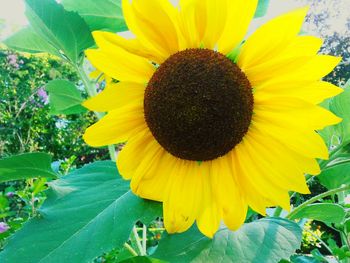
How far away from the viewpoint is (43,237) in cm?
71

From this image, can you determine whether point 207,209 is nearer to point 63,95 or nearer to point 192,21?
point 192,21

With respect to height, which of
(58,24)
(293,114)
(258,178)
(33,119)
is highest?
(58,24)

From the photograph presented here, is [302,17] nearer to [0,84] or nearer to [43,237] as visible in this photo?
[43,237]

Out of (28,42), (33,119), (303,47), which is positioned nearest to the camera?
(303,47)

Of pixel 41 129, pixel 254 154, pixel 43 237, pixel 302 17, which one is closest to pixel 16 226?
pixel 43 237

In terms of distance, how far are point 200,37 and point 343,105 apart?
26cm

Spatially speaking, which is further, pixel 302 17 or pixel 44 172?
pixel 44 172

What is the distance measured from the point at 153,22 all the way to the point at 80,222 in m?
Answer: 0.31

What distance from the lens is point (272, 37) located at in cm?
71

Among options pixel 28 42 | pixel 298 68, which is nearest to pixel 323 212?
pixel 298 68

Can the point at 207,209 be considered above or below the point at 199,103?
below

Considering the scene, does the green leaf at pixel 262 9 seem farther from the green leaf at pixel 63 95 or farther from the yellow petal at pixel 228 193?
the green leaf at pixel 63 95

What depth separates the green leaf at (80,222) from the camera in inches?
27.0

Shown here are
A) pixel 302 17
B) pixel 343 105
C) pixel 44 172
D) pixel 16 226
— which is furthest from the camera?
pixel 16 226
